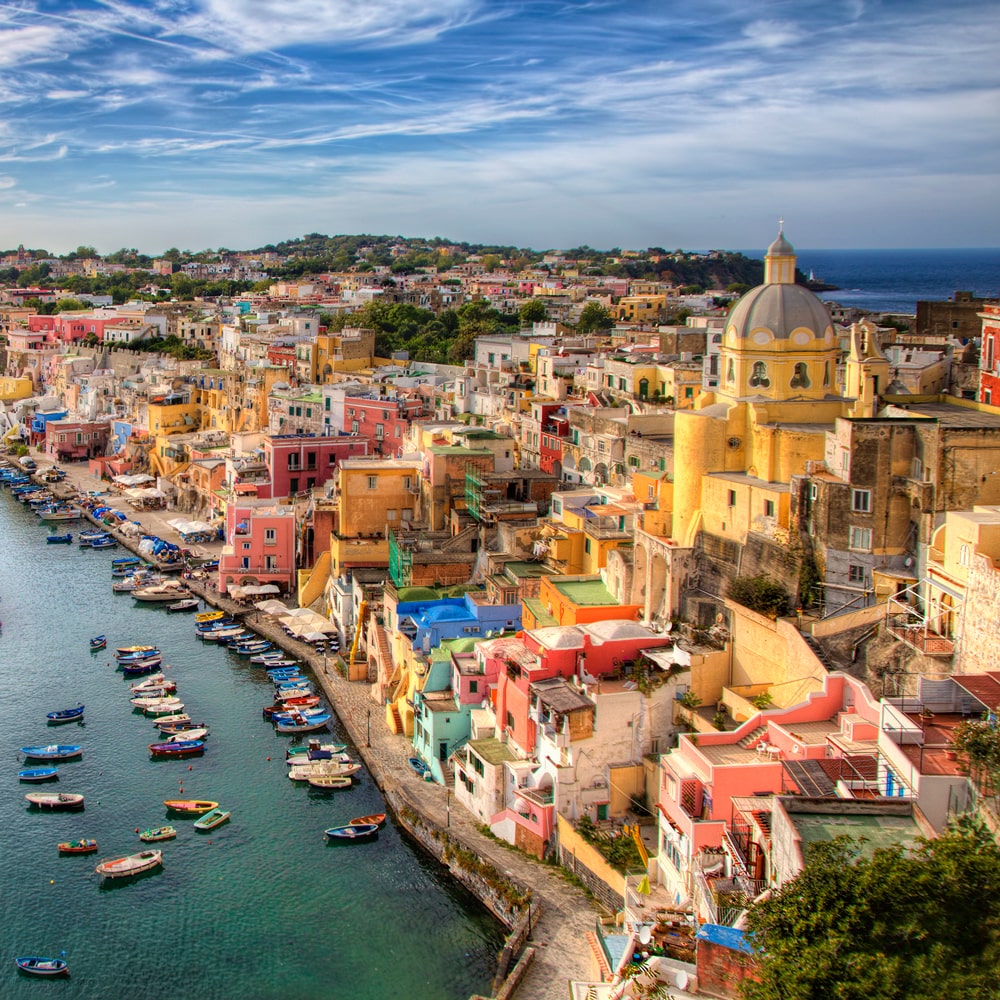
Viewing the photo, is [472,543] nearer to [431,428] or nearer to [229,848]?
[431,428]

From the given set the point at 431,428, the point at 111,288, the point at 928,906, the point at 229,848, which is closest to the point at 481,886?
the point at 229,848

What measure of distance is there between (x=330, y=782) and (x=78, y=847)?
13.6 feet

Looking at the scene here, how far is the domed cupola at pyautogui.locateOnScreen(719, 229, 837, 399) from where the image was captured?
68.4 ft

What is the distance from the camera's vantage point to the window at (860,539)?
18125 millimetres

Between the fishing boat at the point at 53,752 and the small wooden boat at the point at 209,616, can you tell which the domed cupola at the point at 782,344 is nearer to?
the fishing boat at the point at 53,752

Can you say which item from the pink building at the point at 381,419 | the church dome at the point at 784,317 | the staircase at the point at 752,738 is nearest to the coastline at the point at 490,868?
the staircase at the point at 752,738

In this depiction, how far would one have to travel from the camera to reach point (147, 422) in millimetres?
49906

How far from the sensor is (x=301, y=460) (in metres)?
37.3

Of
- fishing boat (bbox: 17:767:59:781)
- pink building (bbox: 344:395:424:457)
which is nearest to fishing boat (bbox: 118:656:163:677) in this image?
fishing boat (bbox: 17:767:59:781)

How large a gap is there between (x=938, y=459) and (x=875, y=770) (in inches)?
227

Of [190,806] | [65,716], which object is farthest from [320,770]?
[65,716]

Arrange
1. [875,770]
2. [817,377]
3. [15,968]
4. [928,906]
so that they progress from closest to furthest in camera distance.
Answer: [928,906]
[875,770]
[15,968]
[817,377]

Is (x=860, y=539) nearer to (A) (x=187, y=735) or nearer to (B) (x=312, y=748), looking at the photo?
(B) (x=312, y=748)

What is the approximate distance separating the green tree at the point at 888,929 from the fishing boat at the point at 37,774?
15628 millimetres
